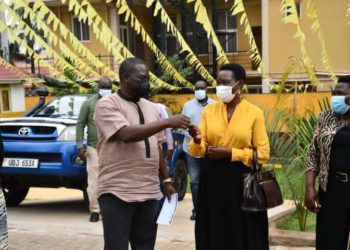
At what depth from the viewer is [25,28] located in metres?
4.50

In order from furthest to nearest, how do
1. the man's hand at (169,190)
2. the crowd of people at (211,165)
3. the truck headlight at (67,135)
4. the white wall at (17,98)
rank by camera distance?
1. the white wall at (17,98)
2. the truck headlight at (67,135)
3. the man's hand at (169,190)
4. the crowd of people at (211,165)

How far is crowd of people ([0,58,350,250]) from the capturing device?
357 centimetres

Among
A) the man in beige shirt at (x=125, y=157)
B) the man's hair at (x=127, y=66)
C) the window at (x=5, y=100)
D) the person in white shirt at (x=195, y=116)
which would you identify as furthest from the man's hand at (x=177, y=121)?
the window at (x=5, y=100)

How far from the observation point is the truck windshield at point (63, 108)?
323 inches

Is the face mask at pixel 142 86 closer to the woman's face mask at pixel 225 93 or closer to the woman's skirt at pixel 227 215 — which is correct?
the woman's face mask at pixel 225 93

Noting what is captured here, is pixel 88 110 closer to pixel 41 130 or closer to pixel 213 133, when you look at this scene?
pixel 41 130

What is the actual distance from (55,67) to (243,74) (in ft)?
6.14

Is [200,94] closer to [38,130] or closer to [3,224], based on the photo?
[38,130]

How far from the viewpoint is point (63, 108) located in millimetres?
8375

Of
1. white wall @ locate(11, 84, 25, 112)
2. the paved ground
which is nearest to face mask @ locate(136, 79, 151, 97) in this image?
the paved ground

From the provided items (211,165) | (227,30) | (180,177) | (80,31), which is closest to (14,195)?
(180,177)

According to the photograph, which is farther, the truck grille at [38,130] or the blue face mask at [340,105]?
the truck grille at [38,130]

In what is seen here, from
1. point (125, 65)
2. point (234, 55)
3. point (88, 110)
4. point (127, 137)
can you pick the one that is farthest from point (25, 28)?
point (234, 55)

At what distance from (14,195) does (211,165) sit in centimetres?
494
